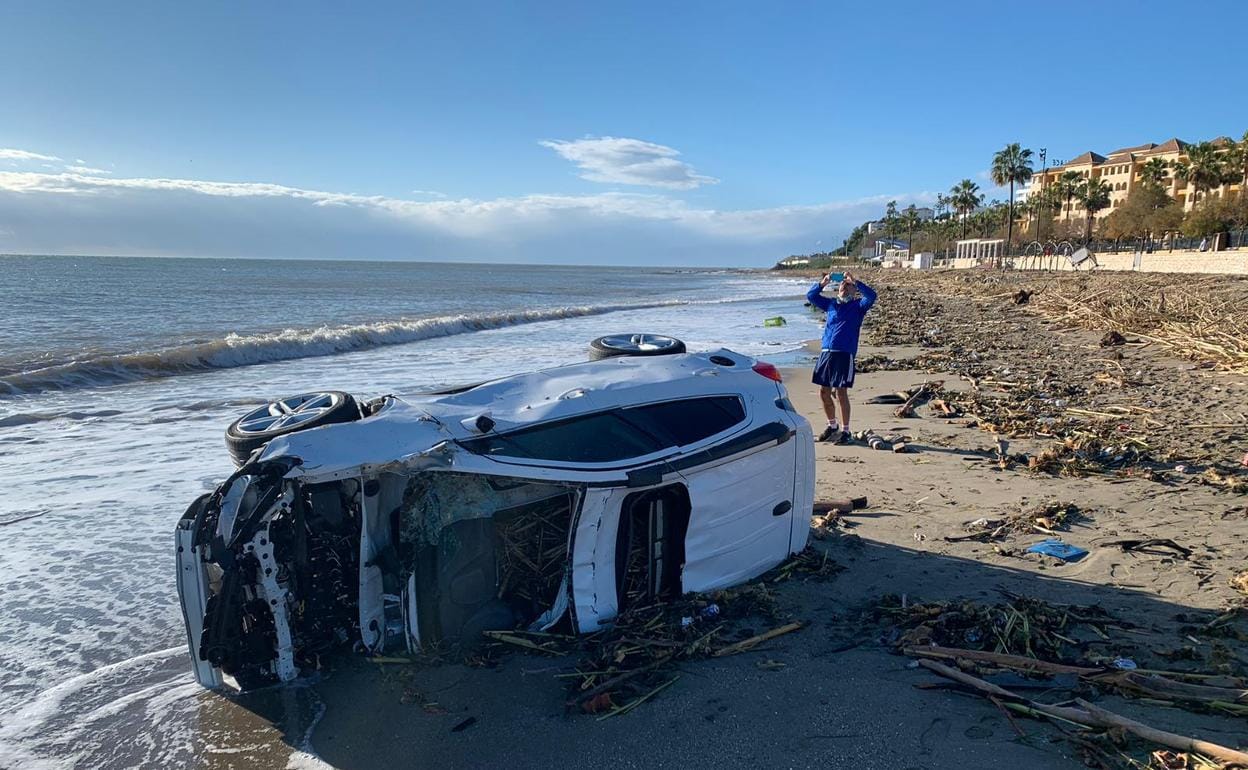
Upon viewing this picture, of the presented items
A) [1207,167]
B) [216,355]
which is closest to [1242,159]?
[1207,167]

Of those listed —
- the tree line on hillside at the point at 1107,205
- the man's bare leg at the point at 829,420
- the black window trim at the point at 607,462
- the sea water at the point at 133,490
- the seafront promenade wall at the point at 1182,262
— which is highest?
the tree line on hillside at the point at 1107,205

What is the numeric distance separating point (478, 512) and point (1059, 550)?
392 centimetres

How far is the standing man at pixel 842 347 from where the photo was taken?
8242mm

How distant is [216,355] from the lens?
16.3 m

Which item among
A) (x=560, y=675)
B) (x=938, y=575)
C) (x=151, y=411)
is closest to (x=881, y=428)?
(x=938, y=575)

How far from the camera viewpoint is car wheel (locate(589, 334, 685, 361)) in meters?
5.46

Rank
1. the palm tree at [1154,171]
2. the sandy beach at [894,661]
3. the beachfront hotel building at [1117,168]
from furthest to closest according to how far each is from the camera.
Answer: the beachfront hotel building at [1117,168] < the palm tree at [1154,171] < the sandy beach at [894,661]

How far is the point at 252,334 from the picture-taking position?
69.8 feet

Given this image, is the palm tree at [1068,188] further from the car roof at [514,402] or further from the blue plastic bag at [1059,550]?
the car roof at [514,402]

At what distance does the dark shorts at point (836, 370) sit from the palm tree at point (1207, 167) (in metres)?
62.6

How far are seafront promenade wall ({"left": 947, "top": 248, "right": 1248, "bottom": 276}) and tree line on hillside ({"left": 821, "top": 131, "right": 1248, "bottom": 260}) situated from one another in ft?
23.2

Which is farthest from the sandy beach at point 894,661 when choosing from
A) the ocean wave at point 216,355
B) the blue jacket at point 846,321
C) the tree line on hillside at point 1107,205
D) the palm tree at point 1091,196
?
the palm tree at point 1091,196

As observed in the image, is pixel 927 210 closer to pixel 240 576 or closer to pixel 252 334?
pixel 252 334

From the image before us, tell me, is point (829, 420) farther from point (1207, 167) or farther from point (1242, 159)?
point (1207, 167)
